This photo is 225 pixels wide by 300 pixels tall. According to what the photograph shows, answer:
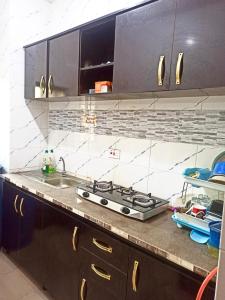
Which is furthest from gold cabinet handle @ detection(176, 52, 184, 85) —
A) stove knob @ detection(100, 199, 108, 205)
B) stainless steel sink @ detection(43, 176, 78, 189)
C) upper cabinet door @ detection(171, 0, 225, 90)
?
stainless steel sink @ detection(43, 176, 78, 189)

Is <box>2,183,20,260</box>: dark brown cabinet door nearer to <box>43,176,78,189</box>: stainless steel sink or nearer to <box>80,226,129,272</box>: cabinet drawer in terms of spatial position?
<box>43,176,78,189</box>: stainless steel sink

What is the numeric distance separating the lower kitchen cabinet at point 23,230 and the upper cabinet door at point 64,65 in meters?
0.91

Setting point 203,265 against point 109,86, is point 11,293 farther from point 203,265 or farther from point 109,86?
point 109,86

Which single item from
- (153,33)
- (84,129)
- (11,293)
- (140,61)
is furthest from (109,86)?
(11,293)

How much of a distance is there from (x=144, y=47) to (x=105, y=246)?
1151 mm

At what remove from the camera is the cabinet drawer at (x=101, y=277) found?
47.8 inches

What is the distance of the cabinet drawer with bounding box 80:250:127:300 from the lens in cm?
121

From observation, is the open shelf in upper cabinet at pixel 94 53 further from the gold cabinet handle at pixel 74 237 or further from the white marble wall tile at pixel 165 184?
the gold cabinet handle at pixel 74 237

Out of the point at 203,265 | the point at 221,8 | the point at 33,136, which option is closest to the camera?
the point at 203,265

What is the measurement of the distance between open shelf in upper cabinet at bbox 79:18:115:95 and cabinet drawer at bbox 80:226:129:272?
1026 mm

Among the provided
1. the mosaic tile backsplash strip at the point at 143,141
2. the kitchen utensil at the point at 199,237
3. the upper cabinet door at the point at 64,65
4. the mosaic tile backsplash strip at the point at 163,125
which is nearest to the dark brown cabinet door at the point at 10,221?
the mosaic tile backsplash strip at the point at 143,141

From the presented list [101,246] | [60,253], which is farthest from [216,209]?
[60,253]

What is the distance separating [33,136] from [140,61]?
1525mm

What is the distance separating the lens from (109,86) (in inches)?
62.9
